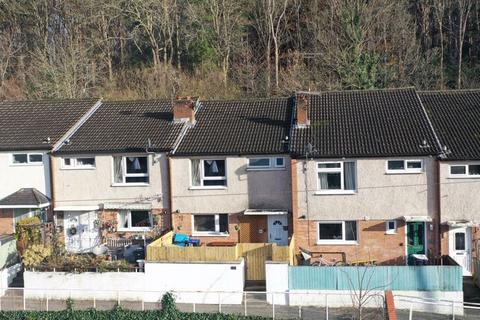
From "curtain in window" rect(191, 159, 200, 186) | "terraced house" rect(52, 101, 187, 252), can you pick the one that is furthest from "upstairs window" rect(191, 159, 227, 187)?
"terraced house" rect(52, 101, 187, 252)

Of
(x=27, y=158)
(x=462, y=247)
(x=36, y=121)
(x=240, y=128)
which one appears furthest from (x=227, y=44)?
(x=462, y=247)

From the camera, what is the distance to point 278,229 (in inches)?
1074

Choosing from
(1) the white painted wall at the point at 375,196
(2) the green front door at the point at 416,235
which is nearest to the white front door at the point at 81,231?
(1) the white painted wall at the point at 375,196

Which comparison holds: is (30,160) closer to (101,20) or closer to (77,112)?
(77,112)

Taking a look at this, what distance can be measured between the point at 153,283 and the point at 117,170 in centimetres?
721

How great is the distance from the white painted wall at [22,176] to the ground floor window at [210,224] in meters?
7.30

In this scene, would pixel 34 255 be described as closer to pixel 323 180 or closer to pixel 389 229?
pixel 323 180

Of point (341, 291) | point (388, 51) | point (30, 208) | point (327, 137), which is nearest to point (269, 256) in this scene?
point (341, 291)

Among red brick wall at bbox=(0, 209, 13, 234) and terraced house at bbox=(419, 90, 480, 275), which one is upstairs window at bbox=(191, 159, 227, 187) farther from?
terraced house at bbox=(419, 90, 480, 275)

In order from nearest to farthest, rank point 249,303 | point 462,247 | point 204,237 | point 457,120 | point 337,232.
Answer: point 249,303
point 462,247
point 337,232
point 204,237
point 457,120

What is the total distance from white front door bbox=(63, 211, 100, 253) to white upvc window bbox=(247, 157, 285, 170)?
7818 mm

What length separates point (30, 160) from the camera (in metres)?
29.2

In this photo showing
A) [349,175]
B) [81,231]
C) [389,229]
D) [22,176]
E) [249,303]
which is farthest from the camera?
[22,176]

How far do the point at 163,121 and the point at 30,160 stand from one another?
662cm
